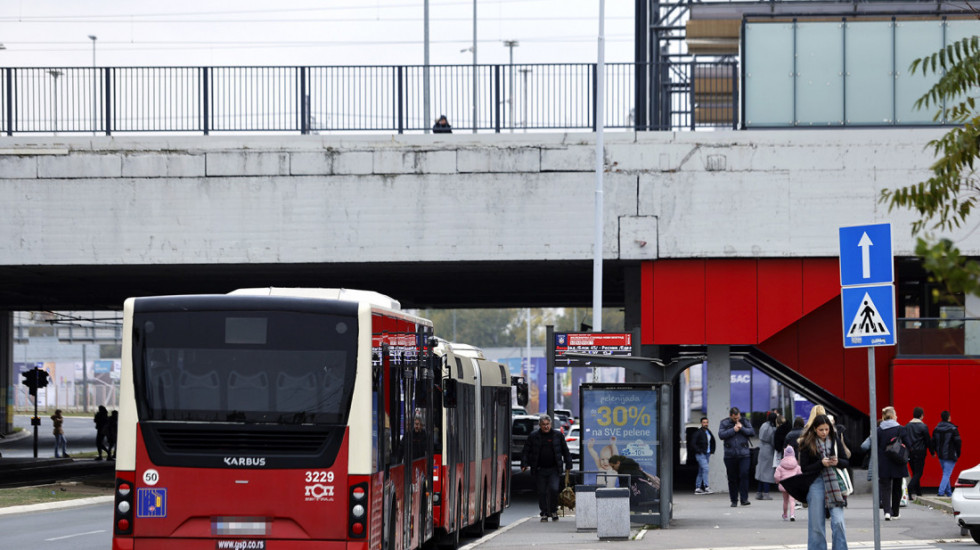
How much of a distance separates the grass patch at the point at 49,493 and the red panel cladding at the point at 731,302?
13.7m

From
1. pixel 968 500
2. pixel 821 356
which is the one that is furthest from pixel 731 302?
pixel 968 500

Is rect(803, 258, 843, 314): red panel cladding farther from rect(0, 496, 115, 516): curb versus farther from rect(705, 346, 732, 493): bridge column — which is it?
rect(0, 496, 115, 516): curb

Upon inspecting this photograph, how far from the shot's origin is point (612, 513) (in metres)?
19.2

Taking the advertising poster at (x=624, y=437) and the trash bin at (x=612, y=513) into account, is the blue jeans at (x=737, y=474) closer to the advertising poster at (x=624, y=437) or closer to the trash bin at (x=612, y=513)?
the advertising poster at (x=624, y=437)

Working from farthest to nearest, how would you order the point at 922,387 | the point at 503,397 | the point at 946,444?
the point at 922,387 < the point at 503,397 < the point at 946,444

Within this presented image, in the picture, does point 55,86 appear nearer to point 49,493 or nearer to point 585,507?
point 49,493

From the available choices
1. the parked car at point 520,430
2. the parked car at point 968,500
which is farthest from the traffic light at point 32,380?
the parked car at point 968,500

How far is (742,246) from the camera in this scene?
97.5 feet

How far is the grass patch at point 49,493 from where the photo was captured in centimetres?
2816

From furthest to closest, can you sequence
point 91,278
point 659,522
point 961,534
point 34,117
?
1. point 91,278
2. point 34,117
3. point 659,522
4. point 961,534

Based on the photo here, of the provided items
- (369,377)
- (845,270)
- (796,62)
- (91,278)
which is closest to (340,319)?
(369,377)

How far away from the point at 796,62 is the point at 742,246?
13.7ft

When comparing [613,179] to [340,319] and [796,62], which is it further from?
[340,319]

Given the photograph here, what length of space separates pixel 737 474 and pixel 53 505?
1326 centimetres
